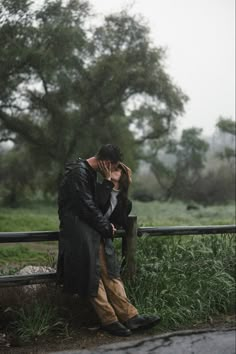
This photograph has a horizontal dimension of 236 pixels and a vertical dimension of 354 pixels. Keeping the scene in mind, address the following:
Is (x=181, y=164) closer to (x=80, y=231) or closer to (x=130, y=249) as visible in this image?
(x=130, y=249)

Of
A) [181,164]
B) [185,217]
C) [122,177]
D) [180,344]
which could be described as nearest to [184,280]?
[180,344]

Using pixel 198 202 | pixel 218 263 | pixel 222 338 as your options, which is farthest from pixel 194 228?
pixel 198 202

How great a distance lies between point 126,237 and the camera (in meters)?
5.57

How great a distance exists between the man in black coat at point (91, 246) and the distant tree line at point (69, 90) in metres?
11.7

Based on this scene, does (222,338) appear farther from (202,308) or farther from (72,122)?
(72,122)

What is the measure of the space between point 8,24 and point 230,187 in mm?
31750

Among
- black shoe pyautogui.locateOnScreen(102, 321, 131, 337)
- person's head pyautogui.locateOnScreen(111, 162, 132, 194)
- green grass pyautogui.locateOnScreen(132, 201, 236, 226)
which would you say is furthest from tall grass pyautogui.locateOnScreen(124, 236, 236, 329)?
→ green grass pyautogui.locateOnScreen(132, 201, 236, 226)

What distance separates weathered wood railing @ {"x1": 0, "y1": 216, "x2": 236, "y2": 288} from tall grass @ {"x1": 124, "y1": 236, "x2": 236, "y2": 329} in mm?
283

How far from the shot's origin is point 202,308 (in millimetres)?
5707

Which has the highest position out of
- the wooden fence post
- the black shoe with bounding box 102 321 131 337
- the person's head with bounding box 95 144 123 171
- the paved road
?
the person's head with bounding box 95 144 123 171

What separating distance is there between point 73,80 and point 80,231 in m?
19.0

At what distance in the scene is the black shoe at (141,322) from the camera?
489cm

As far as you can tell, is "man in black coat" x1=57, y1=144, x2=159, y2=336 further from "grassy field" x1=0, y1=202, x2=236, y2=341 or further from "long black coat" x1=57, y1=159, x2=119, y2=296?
"grassy field" x1=0, y1=202, x2=236, y2=341

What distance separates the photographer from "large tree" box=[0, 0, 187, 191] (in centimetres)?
1825
